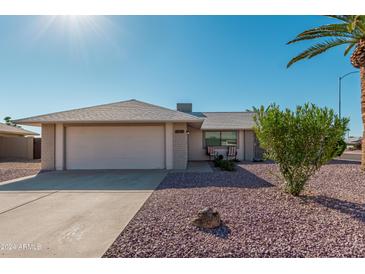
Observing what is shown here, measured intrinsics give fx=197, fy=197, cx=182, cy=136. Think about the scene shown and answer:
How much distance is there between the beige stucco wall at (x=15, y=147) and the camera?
1711 cm

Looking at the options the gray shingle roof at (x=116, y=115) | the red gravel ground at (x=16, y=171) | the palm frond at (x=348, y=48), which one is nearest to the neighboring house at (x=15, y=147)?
the red gravel ground at (x=16, y=171)

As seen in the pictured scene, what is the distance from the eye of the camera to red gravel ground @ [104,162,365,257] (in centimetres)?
264

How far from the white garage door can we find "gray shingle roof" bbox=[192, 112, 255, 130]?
4706 millimetres

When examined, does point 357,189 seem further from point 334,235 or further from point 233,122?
point 233,122

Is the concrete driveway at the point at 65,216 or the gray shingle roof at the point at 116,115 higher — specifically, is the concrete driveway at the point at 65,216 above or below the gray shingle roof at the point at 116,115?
below

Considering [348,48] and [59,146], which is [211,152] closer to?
[348,48]

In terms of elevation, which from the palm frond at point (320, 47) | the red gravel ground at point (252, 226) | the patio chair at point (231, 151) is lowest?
the red gravel ground at point (252, 226)

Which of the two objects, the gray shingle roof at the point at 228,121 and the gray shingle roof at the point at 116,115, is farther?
the gray shingle roof at the point at 228,121

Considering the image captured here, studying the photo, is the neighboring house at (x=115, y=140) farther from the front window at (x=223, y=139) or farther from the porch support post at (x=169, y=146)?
the front window at (x=223, y=139)

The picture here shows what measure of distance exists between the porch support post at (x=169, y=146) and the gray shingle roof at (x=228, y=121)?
373 centimetres

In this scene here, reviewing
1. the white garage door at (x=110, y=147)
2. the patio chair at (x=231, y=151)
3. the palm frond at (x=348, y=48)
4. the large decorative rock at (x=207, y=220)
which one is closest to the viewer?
the large decorative rock at (x=207, y=220)

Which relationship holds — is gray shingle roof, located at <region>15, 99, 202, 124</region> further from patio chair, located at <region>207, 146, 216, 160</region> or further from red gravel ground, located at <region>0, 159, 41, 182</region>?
patio chair, located at <region>207, 146, 216, 160</region>

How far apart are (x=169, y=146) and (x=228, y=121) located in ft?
24.5

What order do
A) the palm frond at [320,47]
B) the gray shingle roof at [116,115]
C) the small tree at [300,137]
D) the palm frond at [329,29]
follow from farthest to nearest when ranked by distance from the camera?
the gray shingle roof at [116,115]
the palm frond at [320,47]
the palm frond at [329,29]
the small tree at [300,137]
